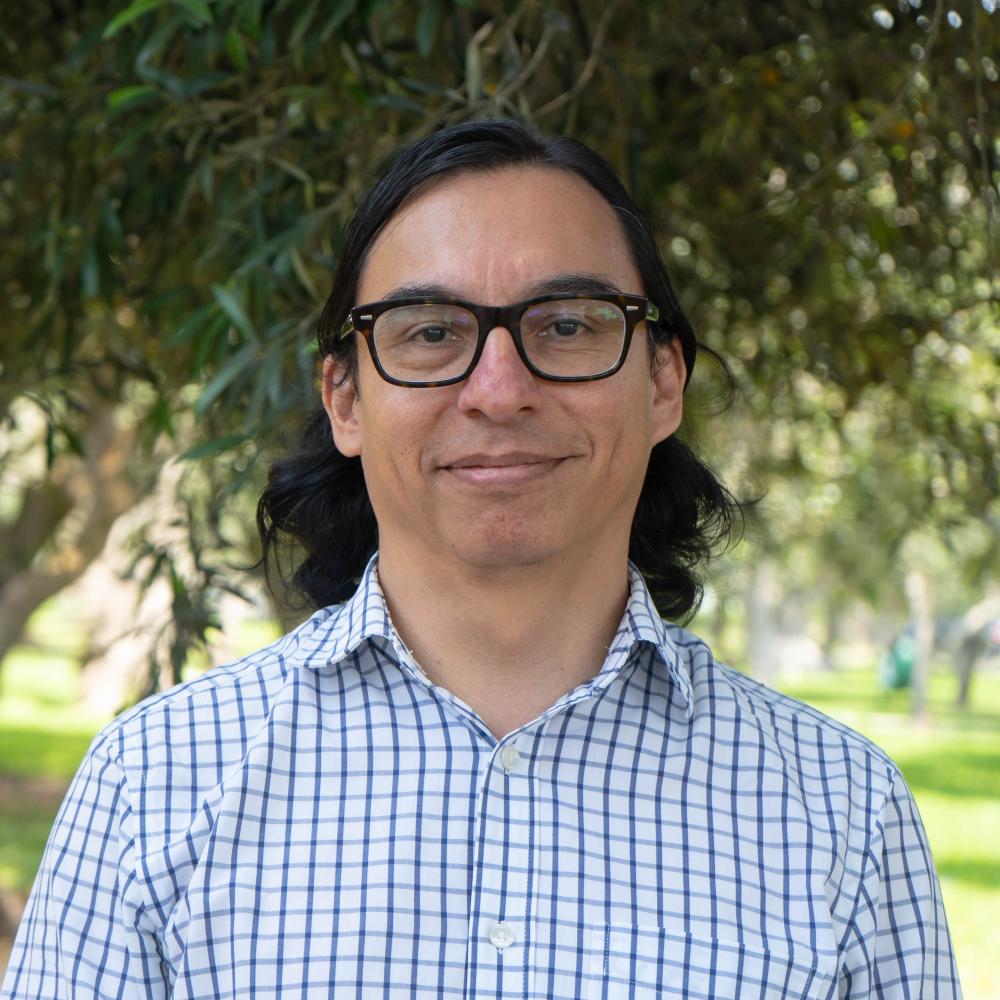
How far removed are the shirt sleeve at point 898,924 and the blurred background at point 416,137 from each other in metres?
1.06

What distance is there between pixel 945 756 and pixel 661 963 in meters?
17.8

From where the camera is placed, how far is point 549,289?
1.64 m

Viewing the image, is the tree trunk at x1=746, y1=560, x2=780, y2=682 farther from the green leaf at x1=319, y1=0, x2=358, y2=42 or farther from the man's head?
the man's head

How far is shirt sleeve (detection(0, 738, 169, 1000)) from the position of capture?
1.52m

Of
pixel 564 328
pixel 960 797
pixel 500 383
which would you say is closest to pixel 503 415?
pixel 500 383

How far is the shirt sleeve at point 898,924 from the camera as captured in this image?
1.62m

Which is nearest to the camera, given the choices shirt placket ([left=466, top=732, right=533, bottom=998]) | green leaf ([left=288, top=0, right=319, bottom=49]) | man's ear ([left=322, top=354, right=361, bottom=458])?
shirt placket ([left=466, top=732, right=533, bottom=998])

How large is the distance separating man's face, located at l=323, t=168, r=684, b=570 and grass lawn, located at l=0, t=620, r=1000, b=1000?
599 centimetres

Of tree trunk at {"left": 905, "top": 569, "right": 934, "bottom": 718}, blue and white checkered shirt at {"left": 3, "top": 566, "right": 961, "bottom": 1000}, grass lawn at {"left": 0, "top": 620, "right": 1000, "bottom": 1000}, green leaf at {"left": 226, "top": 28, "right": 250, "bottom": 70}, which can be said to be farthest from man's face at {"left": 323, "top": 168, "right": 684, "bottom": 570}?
tree trunk at {"left": 905, "top": 569, "right": 934, "bottom": 718}

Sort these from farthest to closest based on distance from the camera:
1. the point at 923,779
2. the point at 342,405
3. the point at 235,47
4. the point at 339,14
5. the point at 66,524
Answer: the point at 923,779 → the point at 66,524 → the point at 235,47 → the point at 339,14 → the point at 342,405

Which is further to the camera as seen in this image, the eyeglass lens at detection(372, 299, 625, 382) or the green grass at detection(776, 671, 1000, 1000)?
the green grass at detection(776, 671, 1000, 1000)

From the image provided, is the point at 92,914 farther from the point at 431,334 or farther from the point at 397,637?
the point at 431,334

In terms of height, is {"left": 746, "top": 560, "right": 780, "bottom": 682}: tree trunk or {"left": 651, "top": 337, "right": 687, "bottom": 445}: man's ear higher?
{"left": 746, "top": 560, "right": 780, "bottom": 682}: tree trunk

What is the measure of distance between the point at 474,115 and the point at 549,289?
109 centimetres
